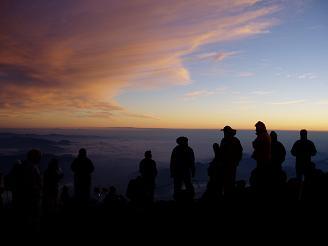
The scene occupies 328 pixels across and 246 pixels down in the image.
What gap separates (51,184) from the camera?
40.4 ft

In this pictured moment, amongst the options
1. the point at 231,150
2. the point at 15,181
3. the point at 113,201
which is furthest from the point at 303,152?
the point at 15,181

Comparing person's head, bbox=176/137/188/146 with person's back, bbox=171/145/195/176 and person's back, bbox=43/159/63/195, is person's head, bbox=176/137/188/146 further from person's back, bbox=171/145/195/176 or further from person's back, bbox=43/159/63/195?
person's back, bbox=43/159/63/195

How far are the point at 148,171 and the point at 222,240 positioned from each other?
18.9 ft

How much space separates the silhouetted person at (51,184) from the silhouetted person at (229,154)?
5.57 m

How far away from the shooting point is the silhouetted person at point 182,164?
1180 cm

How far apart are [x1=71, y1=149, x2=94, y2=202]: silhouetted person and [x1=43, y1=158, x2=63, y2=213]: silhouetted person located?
88 cm

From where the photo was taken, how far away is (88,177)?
13.3m

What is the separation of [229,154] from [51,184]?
20.5 ft

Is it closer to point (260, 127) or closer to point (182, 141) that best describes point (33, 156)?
point (182, 141)

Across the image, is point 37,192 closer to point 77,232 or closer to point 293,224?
point 77,232

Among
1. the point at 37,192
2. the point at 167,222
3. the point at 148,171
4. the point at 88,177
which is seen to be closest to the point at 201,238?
the point at 167,222

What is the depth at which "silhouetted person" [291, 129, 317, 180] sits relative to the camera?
12281mm

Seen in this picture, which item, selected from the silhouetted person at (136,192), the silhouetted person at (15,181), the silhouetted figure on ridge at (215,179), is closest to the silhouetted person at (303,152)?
the silhouetted figure on ridge at (215,179)

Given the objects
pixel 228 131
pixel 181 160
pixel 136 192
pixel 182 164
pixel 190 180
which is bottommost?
pixel 136 192
